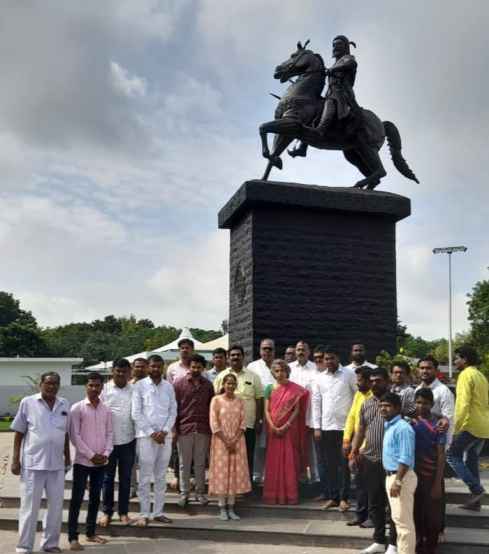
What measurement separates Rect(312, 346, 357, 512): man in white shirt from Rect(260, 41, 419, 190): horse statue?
3429 millimetres

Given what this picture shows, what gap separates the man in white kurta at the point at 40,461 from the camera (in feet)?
17.5

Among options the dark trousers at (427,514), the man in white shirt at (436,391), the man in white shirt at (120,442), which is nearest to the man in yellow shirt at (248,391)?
the man in white shirt at (120,442)

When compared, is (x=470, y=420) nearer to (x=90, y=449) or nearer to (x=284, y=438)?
(x=284, y=438)

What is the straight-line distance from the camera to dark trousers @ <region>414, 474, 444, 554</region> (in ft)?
→ 16.5

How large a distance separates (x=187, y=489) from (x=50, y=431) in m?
1.58

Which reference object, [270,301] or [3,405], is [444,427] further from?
[3,405]

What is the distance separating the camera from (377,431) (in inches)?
210

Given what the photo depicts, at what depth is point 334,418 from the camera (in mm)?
6336

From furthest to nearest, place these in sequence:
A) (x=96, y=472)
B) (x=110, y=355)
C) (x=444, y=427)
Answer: (x=110, y=355) → (x=96, y=472) → (x=444, y=427)

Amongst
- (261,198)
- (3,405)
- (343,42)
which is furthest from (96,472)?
(3,405)

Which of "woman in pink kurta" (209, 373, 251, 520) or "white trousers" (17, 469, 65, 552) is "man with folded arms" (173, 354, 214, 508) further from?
"white trousers" (17, 469, 65, 552)

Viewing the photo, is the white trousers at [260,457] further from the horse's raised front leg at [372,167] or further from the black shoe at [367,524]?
the horse's raised front leg at [372,167]

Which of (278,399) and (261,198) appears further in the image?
(261,198)

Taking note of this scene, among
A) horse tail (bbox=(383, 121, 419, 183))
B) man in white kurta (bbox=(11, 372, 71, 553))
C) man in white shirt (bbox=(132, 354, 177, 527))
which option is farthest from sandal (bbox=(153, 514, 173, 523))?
horse tail (bbox=(383, 121, 419, 183))
